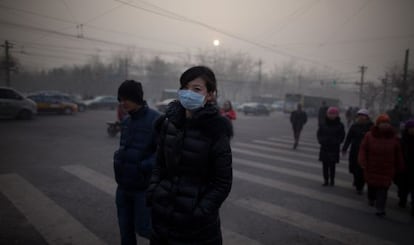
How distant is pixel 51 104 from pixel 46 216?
21498 millimetres

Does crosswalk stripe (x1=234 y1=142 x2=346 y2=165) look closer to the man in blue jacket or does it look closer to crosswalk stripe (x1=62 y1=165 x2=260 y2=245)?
crosswalk stripe (x1=62 y1=165 x2=260 y2=245)

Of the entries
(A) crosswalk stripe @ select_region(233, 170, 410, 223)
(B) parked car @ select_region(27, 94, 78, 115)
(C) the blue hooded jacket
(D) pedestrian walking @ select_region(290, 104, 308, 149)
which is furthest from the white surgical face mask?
(B) parked car @ select_region(27, 94, 78, 115)

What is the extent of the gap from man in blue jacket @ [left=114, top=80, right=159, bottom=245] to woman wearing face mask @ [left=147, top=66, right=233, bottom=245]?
29.3 inches

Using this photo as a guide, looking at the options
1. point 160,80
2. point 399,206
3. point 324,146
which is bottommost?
point 399,206

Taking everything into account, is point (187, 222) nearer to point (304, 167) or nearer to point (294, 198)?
point (294, 198)

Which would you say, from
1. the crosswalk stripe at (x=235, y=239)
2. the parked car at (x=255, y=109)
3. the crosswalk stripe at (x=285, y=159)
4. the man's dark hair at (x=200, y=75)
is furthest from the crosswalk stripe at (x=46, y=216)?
the parked car at (x=255, y=109)

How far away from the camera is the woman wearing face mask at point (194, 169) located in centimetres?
194

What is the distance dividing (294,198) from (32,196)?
16.3 ft

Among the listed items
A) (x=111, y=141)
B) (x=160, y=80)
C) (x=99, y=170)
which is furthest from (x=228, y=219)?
(x=160, y=80)

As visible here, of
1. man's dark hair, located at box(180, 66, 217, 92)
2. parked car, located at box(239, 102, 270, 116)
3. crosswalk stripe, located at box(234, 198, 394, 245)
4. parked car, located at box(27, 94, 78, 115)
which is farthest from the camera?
parked car, located at box(239, 102, 270, 116)

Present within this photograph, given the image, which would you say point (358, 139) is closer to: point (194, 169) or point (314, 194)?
point (314, 194)

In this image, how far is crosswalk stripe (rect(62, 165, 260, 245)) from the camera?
3.80 meters

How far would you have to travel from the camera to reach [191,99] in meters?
2.02

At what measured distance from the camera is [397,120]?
49.6 feet
